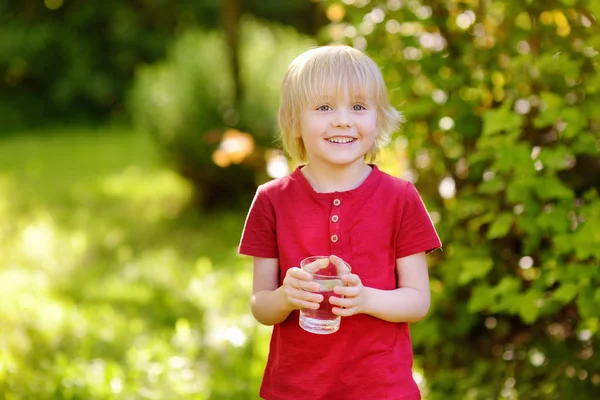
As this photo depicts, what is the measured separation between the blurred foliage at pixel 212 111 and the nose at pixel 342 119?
511cm

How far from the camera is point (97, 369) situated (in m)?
3.64

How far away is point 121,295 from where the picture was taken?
522 cm

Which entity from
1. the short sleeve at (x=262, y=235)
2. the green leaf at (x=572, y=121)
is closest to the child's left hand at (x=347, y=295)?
the short sleeve at (x=262, y=235)

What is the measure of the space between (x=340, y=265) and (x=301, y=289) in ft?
0.33

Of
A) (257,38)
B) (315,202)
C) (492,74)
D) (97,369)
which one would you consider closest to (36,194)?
(257,38)

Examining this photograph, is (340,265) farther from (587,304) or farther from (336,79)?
(587,304)

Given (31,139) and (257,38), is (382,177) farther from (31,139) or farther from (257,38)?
(31,139)

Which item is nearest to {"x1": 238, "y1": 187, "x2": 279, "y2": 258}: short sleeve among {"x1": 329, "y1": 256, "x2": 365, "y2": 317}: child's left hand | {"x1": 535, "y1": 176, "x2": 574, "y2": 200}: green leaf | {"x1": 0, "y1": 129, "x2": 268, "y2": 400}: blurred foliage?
{"x1": 329, "y1": 256, "x2": 365, "y2": 317}: child's left hand

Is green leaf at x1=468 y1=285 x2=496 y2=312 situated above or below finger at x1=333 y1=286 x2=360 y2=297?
above

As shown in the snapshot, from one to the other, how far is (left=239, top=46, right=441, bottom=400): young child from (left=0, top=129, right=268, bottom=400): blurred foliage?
143 cm

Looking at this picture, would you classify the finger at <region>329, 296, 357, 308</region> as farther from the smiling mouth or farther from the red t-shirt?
the smiling mouth

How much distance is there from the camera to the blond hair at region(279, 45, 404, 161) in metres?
2.07

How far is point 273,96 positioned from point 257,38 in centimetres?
119

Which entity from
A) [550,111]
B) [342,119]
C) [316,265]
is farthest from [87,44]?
[316,265]
